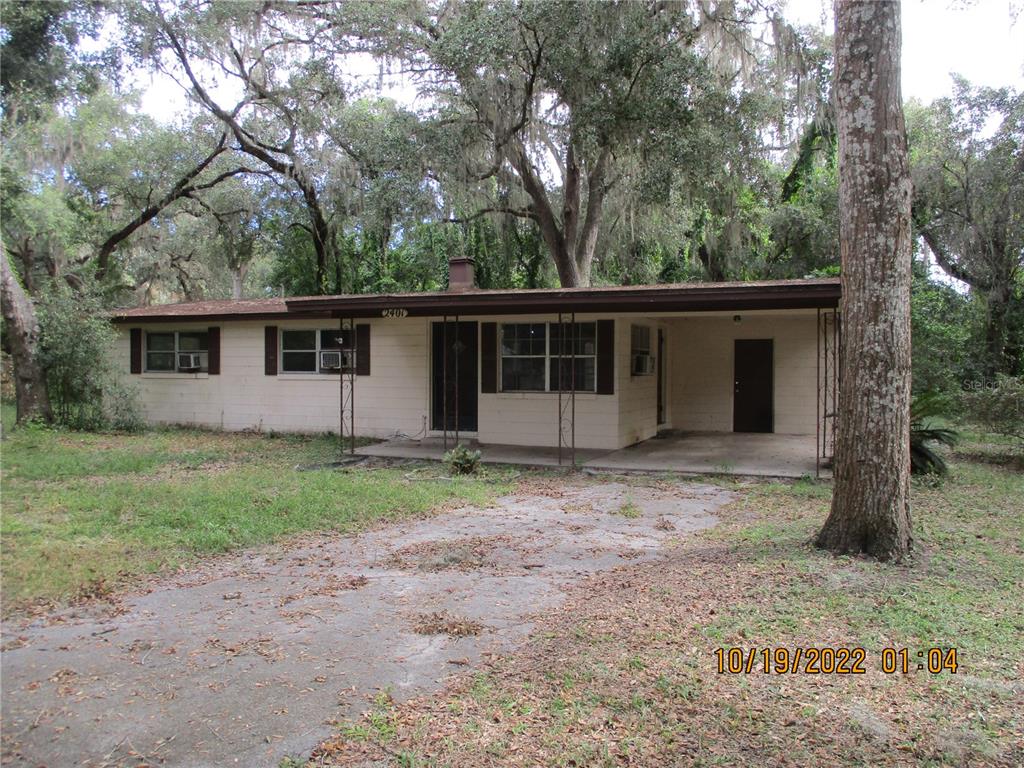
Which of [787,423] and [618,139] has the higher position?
[618,139]

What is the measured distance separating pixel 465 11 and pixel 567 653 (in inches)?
544

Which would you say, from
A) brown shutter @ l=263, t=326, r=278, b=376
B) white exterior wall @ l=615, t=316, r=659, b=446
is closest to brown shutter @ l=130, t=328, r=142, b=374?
brown shutter @ l=263, t=326, r=278, b=376

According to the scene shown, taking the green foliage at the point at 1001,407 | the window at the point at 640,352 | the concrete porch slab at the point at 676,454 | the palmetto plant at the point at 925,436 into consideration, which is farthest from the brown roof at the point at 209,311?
the green foliage at the point at 1001,407

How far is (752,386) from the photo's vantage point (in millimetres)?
14906

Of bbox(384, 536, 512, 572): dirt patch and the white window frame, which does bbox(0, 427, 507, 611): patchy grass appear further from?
the white window frame

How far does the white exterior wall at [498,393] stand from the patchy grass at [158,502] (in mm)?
1879

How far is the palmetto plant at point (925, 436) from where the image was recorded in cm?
927

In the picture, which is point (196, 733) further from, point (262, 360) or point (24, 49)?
point (24, 49)

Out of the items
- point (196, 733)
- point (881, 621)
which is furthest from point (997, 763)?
point (196, 733)

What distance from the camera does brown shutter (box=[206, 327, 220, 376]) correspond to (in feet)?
49.4

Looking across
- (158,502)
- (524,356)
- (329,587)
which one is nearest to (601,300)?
(524,356)

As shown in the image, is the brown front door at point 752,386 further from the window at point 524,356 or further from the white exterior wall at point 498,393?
the window at point 524,356

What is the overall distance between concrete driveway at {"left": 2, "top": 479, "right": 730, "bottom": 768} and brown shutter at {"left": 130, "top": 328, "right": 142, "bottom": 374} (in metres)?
11.4

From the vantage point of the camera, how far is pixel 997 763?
280cm
